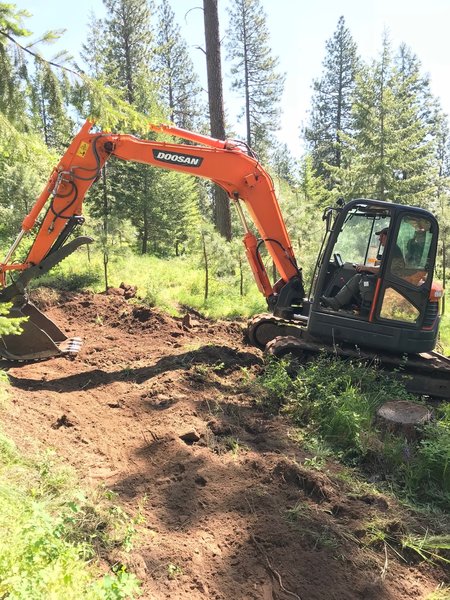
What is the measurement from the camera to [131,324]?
866 cm

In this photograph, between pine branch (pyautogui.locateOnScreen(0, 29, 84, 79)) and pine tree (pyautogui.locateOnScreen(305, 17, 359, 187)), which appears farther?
pine tree (pyautogui.locateOnScreen(305, 17, 359, 187))

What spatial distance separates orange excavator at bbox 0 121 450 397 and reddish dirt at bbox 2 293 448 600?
1121mm

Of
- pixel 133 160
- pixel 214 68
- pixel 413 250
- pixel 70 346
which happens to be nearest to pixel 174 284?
pixel 214 68

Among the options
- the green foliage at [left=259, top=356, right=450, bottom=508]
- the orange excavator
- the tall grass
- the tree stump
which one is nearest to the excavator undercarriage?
the orange excavator

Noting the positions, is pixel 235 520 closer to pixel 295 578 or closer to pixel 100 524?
pixel 295 578

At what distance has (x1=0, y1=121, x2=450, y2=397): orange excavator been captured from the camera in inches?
237

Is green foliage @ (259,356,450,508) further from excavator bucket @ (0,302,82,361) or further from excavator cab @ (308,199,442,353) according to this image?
excavator bucket @ (0,302,82,361)

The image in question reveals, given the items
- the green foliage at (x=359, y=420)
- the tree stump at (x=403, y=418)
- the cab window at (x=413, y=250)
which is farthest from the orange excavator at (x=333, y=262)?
the tree stump at (x=403, y=418)

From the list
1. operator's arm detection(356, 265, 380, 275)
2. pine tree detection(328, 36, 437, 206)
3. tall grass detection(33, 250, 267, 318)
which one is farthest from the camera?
pine tree detection(328, 36, 437, 206)

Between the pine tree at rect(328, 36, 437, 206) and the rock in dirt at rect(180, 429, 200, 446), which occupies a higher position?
the pine tree at rect(328, 36, 437, 206)

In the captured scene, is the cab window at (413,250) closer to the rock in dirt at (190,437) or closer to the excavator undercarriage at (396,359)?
the excavator undercarriage at (396,359)

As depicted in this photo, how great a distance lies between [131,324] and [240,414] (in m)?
4.16

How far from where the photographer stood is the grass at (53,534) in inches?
87.2

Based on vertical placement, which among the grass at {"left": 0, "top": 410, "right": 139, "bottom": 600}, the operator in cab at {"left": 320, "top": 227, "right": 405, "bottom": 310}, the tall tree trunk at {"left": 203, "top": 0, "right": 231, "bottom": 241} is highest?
the tall tree trunk at {"left": 203, "top": 0, "right": 231, "bottom": 241}
